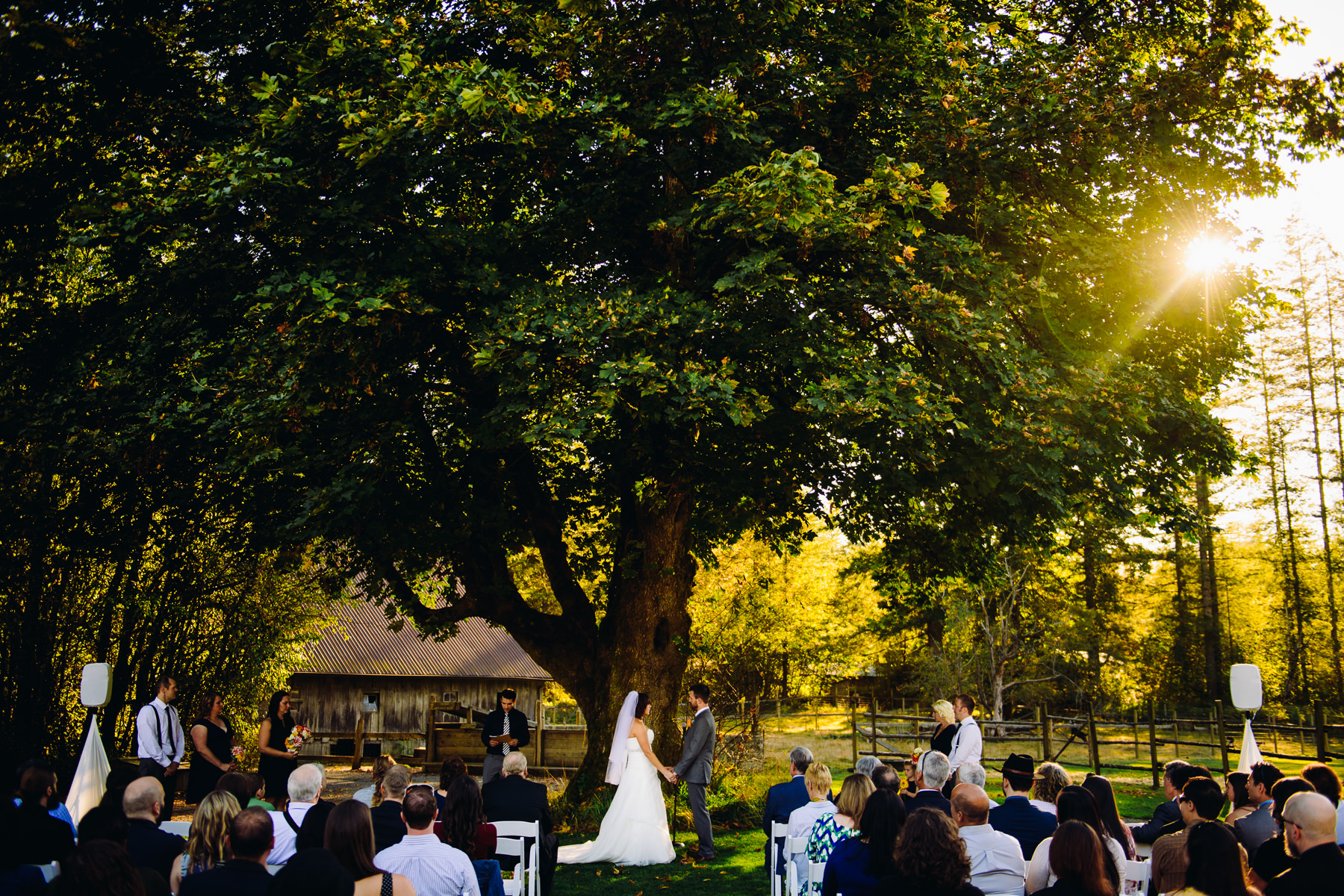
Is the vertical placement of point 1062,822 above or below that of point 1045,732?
above

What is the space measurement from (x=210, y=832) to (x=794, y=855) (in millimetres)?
4082

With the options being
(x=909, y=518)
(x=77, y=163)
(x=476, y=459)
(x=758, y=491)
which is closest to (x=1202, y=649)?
(x=909, y=518)

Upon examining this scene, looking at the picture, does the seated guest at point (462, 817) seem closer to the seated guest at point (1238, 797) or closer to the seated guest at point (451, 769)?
the seated guest at point (451, 769)

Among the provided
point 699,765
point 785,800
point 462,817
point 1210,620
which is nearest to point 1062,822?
point 785,800

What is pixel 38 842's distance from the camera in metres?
5.36

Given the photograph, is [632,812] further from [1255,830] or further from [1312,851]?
[1312,851]

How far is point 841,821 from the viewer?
6281mm

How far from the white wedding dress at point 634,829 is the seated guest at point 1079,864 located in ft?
24.2

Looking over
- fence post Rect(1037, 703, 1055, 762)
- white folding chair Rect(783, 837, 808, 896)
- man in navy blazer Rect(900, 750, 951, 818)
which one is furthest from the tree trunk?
white folding chair Rect(783, 837, 808, 896)

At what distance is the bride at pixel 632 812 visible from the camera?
11.1 meters

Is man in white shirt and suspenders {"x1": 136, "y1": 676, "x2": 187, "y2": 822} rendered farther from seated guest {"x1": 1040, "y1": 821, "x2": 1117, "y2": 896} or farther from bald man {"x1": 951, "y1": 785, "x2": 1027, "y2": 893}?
seated guest {"x1": 1040, "y1": 821, "x2": 1117, "y2": 896}

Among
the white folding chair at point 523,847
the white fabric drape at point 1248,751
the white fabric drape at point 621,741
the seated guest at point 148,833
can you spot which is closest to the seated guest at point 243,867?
the seated guest at point 148,833

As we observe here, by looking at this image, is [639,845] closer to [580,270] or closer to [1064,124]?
[580,270]

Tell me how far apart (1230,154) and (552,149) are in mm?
9017
